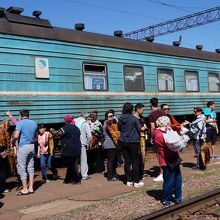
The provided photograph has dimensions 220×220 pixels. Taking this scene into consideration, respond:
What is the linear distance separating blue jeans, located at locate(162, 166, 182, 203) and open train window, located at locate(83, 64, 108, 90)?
5.62 meters

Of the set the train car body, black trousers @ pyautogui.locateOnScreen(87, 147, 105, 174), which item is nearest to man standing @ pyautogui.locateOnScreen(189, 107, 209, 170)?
black trousers @ pyautogui.locateOnScreen(87, 147, 105, 174)

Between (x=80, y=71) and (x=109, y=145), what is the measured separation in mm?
3261

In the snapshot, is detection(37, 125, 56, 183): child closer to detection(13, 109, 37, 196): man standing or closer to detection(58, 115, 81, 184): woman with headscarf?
detection(58, 115, 81, 184): woman with headscarf

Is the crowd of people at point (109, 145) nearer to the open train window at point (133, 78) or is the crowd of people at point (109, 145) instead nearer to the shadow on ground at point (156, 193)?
the shadow on ground at point (156, 193)

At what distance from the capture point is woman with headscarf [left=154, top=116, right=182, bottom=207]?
7098mm

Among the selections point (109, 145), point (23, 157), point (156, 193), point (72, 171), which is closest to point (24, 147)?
point (23, 157)

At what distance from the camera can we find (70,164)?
9.30 meters

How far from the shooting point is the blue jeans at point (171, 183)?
7.17 m

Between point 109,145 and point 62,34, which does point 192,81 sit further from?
point 109,145

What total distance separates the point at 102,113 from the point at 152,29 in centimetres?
3324

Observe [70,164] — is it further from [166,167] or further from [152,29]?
[152,29]

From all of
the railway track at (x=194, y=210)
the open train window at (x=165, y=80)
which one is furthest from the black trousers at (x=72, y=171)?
the open train window at (x=165, y=80)

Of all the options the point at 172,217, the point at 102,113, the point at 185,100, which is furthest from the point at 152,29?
the point at 172,217

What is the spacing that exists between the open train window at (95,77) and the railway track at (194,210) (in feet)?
19.4
